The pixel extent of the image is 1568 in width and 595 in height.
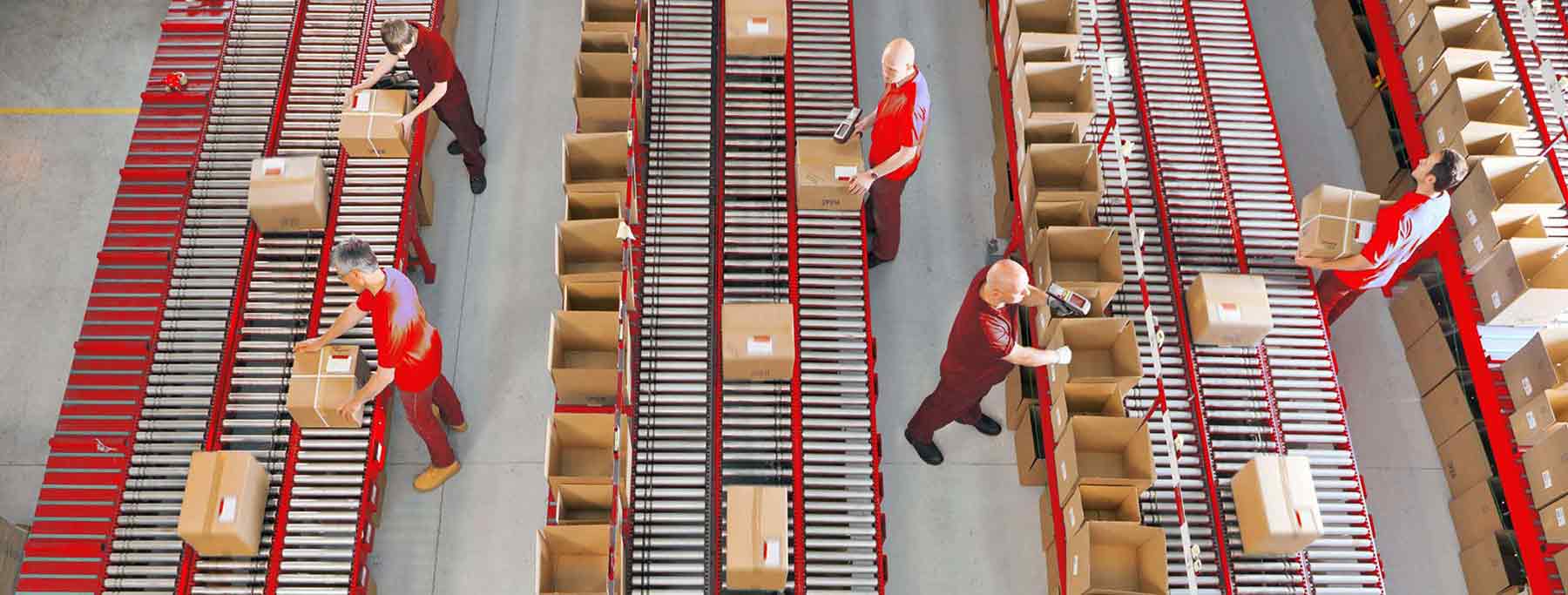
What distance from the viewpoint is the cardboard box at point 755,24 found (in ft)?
23.9

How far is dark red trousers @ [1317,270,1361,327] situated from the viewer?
22.5ft

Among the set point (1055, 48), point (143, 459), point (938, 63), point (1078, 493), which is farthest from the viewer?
point (938, 63)

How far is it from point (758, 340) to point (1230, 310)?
2838 mm

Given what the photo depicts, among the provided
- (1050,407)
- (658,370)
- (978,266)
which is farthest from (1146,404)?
(658,370)

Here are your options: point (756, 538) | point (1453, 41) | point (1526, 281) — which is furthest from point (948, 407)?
point (1453, 41)

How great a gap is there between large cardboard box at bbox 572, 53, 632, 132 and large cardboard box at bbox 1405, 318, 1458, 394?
17.9ft

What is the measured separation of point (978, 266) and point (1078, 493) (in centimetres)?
230

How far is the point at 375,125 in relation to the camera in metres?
6.97

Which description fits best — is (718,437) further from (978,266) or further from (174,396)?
(174,396)

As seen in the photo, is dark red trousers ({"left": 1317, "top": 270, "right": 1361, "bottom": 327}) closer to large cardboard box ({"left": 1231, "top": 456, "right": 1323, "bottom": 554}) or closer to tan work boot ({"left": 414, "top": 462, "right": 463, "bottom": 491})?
large cardboard box ({"left": 1231, "top": 456, "right": 1323, "bottom": 554})

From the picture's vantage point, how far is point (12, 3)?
8.75 m

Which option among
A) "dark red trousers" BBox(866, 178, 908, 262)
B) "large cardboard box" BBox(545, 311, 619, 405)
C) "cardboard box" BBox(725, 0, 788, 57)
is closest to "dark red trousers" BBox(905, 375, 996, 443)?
"dark red trousers" BBox(866, 178, 908, 262)

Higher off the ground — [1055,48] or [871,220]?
[1055,48]

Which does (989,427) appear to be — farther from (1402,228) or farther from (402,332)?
(402,332)
